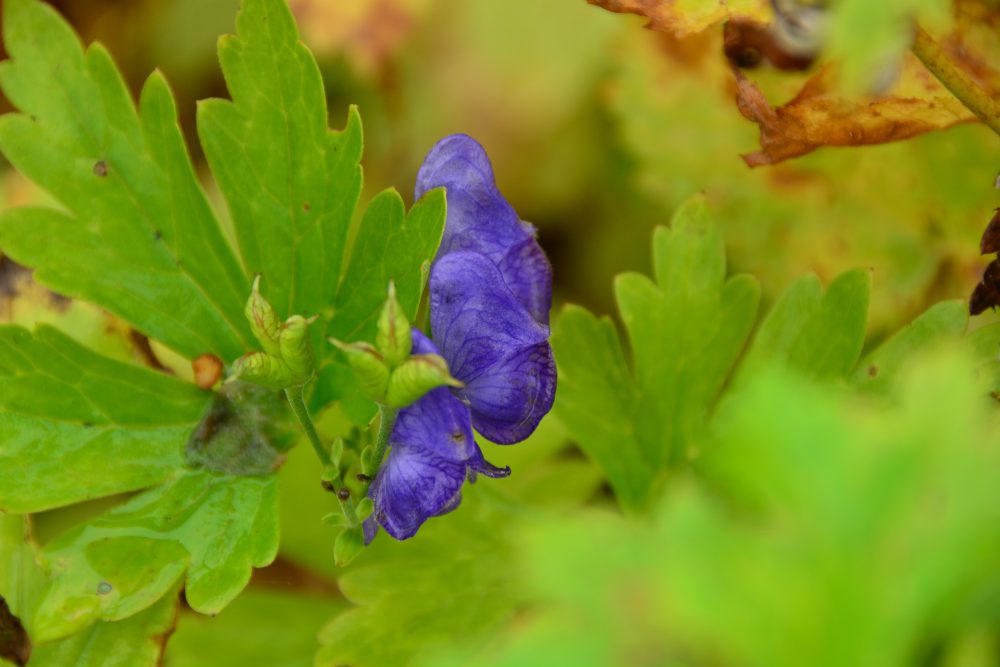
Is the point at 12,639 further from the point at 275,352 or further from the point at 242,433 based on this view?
the point at 275,352

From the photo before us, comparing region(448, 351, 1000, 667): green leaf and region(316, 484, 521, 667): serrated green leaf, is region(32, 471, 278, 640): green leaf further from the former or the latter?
region(448, 351, 1000, 667): green leaf

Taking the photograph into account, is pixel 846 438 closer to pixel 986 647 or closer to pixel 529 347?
Answer: pixel 986 647

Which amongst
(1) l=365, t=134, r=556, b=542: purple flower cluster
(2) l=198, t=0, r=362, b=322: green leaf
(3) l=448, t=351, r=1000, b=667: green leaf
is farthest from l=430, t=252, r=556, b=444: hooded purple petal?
(3) l=448, t=351, r=1000, b=667: green leaf

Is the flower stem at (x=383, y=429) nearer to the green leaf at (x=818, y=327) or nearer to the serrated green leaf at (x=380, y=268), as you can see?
the serrated green leaf at (x=380, y=268)

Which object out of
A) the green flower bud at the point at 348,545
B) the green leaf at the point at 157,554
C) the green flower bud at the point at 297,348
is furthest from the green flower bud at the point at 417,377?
the green leaf at the point at 157,554

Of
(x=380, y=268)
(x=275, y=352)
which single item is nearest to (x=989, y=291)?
(x=380, y=268)
